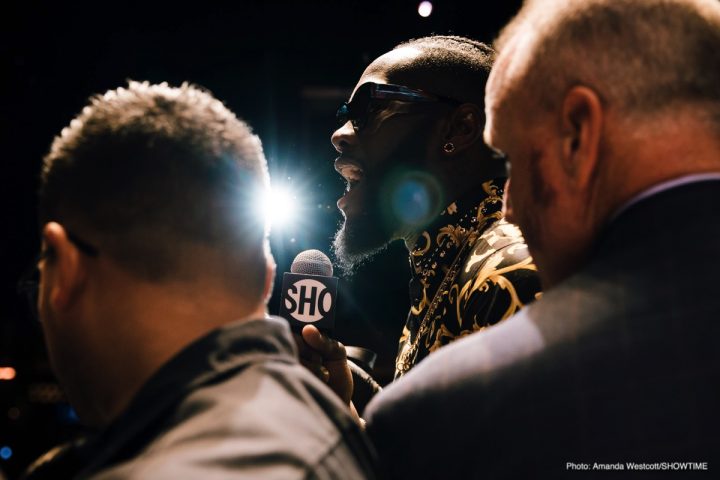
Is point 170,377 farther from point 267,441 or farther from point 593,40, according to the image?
point 593,40

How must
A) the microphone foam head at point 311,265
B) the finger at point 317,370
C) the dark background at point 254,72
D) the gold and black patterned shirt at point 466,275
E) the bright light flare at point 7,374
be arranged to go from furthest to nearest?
the bright light flare at point 7,374 < the dark background at point 254,72 < the microphone foam head at point 311,265 < the finger at point 317,370 < the gold and black patterned shirt at point 466,275

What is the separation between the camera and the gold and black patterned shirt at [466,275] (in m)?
1.52

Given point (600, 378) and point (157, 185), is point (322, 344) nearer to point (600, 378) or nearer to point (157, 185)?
point (157, 185)

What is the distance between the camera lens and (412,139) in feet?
7.09

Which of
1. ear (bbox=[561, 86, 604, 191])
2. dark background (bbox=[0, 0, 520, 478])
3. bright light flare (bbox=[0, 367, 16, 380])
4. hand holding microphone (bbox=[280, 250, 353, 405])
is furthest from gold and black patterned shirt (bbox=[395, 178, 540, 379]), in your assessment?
bright light flare (bbox=[0, 367, 16, 380])

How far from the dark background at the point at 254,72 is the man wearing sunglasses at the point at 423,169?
1689 millimetres

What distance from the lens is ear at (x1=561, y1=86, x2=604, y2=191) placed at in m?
0.90

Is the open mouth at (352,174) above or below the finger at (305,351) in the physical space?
above

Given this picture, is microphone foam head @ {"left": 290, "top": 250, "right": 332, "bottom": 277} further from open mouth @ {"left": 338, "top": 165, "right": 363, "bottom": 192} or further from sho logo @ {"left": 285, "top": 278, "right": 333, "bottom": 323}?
open mouth @ {"left": 338, "top": 165, "right": 363, "bottom": 192}

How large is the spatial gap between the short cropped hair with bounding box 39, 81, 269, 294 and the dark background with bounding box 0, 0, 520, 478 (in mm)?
3059

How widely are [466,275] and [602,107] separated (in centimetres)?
90

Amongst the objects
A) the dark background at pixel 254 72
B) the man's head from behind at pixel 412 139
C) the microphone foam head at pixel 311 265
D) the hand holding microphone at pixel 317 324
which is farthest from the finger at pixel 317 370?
the dark background at pixel 254 72

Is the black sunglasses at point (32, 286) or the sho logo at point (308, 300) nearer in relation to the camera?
the black sunglasses at point (32, 286)

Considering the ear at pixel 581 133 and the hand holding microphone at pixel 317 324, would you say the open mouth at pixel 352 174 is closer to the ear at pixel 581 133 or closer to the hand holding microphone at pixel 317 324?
the hand holding microphone at pixel 317 324
